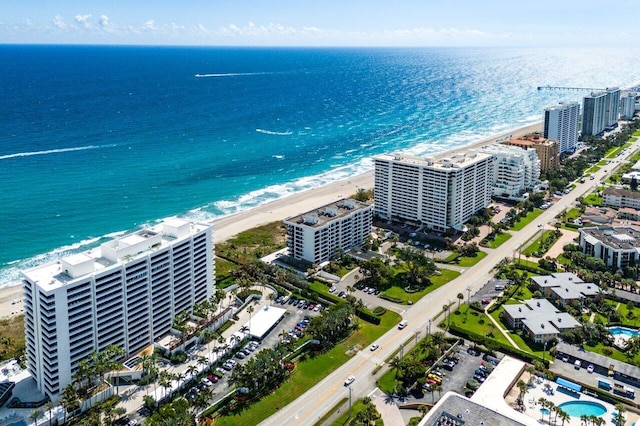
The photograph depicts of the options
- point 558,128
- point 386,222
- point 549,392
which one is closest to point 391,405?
point 549,392

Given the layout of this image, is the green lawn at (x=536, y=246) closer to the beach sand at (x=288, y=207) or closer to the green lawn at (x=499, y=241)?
the green lawn at (x=499, y=241)

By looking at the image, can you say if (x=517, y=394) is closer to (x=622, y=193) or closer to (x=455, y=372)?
(x=455, y=372)

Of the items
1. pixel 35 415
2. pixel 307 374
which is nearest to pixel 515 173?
pixel 307 374

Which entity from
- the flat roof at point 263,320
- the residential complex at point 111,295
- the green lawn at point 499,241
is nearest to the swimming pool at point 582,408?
the flat roof at point 263,320

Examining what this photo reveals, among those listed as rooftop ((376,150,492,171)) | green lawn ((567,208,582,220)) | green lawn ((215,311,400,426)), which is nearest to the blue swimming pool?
green lawn ((215,311,400,426))

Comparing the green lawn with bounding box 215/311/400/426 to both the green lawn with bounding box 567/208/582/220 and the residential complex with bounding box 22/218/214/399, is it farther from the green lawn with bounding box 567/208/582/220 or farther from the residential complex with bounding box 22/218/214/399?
the green lawn with bounding box 567/208/582/220

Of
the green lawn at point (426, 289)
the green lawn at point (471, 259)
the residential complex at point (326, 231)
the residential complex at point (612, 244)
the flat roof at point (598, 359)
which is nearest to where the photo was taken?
the flat roof at point (598, 359)

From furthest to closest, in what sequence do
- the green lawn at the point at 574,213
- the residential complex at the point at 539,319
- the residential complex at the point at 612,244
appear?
the green lawn at the point at 574,213 → the residential complex at the point at 612,244 → the residential complex at the point at 539,319
